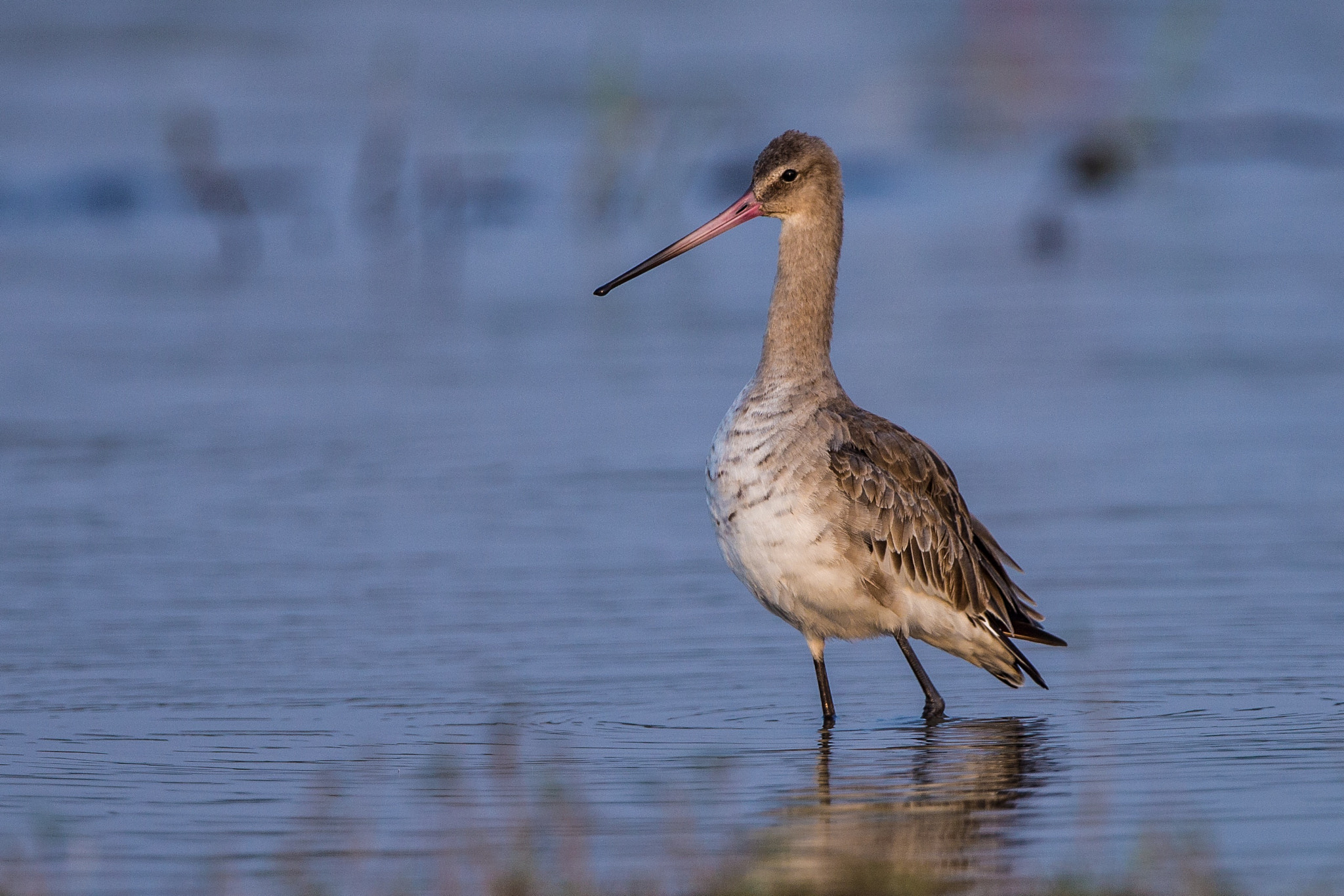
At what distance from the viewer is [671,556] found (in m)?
8.23

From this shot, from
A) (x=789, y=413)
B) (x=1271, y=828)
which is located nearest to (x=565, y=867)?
(x=1271, y=828)

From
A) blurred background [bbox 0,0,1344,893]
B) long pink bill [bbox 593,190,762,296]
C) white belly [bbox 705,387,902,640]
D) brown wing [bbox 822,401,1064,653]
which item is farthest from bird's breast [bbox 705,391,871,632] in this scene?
long pink bill [bbox 593,190,762,296]

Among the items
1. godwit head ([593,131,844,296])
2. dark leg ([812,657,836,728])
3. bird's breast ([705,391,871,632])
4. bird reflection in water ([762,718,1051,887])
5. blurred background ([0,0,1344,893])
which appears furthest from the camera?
godwit head ([593,131,844,296])

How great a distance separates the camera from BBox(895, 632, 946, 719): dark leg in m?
6.51

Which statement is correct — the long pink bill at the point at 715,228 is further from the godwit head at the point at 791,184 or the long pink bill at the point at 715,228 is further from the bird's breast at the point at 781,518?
the bird's breast at the point at 781,518

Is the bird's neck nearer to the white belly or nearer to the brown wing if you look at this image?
the brown wing

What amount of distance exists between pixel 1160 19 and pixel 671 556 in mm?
22594

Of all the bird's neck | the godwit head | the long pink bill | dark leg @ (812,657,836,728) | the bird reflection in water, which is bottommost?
the bird reflection in water

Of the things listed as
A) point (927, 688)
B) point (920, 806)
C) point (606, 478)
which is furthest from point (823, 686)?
point (606, 478)

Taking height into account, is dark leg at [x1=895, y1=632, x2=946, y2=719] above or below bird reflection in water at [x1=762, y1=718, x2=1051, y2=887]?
above

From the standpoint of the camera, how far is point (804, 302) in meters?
6.97

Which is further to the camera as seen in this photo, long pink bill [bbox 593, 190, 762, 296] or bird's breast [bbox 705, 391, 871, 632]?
A: long pink bill [bbox 593, 190, 762, 296]

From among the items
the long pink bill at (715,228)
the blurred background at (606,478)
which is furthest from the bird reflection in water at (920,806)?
the long pink bill at (715,228)

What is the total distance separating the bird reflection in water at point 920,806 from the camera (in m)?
4.95
